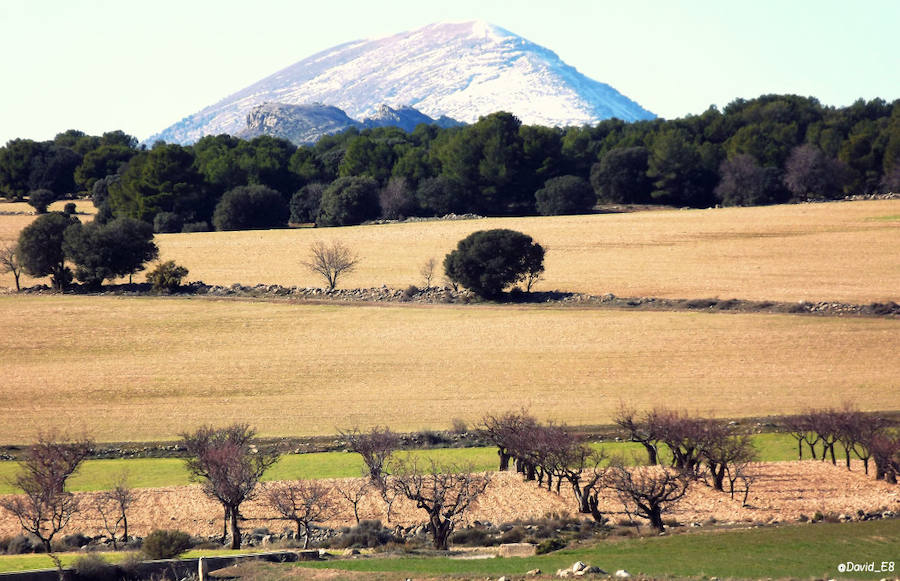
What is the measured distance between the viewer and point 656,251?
86.3 meters

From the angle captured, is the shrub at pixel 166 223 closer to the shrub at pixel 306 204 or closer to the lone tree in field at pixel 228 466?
the shrub at pixel 306 204

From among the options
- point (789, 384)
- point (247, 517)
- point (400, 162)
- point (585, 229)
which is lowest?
point (247, 517)

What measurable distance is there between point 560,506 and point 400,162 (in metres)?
98.2

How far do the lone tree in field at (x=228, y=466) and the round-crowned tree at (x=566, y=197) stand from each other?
259 ft

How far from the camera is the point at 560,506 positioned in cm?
3606

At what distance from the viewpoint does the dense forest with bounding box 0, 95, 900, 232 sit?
114 metres

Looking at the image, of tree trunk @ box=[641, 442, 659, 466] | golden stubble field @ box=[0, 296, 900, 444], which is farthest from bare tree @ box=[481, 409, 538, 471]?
tree trunk @ box=[641, 442, 659, 466]

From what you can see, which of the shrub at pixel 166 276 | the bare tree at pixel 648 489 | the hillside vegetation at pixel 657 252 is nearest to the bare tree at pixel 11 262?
the shrub at pixel 166 276

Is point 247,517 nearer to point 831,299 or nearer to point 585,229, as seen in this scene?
point 831,299

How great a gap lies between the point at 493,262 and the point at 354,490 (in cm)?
3483

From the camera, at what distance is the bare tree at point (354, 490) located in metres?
35.8

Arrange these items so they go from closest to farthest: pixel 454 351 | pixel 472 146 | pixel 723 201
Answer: pixel 454 351 → pixel 723 201 → pixel 472 146

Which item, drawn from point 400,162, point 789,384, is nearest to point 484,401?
point 789,384

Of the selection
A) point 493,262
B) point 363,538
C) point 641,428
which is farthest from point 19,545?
point 493,262
